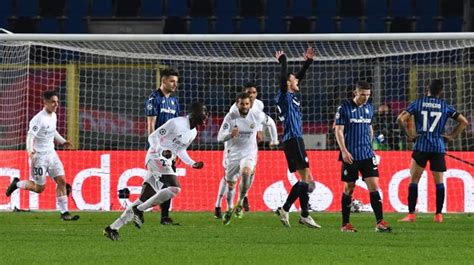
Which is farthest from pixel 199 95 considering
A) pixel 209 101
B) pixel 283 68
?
pixel 283 68

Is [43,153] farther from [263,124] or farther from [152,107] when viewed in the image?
[263,124]

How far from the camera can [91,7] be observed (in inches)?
1054

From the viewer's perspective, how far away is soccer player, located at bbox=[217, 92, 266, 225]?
51.9ft

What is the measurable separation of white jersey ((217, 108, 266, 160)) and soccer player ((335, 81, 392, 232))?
107 inches

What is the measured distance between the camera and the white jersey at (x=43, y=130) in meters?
16.6

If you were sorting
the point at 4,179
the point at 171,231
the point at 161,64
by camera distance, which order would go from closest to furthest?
1. the point at 171,231
2. the point at 4,179
3. the point at 161,64

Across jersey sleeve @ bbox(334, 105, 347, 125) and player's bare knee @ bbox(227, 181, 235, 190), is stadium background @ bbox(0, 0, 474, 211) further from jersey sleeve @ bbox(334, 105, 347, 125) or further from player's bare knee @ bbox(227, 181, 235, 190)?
jersey sleeve @ bbox(334, 105, 347, 125)

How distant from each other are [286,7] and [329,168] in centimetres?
830

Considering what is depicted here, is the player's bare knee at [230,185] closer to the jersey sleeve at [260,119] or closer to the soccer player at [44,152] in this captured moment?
the jersey sleeve at [260,119]

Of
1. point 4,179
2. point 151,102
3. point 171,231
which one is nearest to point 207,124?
point 4,179

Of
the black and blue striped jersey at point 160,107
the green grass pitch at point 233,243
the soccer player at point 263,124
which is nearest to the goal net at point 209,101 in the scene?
the soccer player at point 263,124

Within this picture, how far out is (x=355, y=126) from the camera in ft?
45.0

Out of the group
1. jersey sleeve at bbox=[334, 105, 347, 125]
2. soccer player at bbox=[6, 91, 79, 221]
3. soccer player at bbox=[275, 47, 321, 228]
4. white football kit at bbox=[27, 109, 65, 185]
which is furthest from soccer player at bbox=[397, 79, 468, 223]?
white football kit at bbox=[27, 109, 65, 185]

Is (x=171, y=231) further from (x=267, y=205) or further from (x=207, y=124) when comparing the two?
(x=207, y=124)
